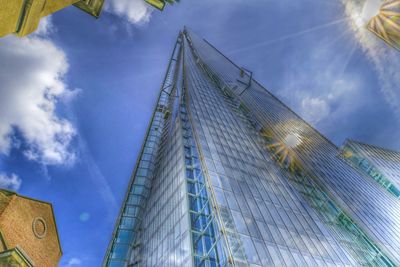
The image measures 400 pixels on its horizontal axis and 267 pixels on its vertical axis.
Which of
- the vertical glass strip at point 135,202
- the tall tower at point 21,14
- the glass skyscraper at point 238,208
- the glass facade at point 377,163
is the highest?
the tall tower at point 21,14

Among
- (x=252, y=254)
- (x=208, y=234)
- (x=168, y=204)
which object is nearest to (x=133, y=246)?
(x=168, y=204)

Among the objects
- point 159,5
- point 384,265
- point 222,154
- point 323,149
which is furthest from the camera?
point 323,149

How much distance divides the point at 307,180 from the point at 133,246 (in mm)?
41693

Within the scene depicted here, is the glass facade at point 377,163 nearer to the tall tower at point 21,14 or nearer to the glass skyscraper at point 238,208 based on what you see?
the glass skyscraper at point 238,208

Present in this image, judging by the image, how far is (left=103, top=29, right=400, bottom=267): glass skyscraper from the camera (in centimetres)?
2200

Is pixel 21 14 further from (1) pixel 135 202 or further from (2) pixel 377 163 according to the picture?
(2) pixel 377 163

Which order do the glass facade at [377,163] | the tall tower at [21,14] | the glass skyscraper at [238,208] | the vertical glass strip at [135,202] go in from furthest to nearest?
the glass facade at [377,163] → the vertical glass strip at [135,202] → the glass skyscraper at [238,208] → the tall tower at [21,14]

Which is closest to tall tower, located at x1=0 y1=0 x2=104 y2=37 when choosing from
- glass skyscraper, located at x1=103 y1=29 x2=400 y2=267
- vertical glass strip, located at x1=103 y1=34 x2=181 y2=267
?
glass skyscraper, located at x1=103 y1=29 x2=400 y2=267

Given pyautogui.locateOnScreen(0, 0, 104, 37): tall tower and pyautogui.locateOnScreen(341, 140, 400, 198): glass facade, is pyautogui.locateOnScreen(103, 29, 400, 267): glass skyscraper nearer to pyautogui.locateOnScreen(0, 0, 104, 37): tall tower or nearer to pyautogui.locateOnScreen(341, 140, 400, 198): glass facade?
pyautogui.locateOnScreen(341, 140, 400, 198): glass facade

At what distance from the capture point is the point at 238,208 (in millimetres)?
24641

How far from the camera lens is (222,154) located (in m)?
35.7

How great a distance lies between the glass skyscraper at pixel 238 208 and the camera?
2200 cm

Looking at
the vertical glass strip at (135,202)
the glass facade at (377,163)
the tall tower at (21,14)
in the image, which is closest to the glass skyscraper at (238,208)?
the vertical glass strip at (135,202)

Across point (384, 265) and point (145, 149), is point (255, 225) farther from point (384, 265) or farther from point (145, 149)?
point (145, 149)
